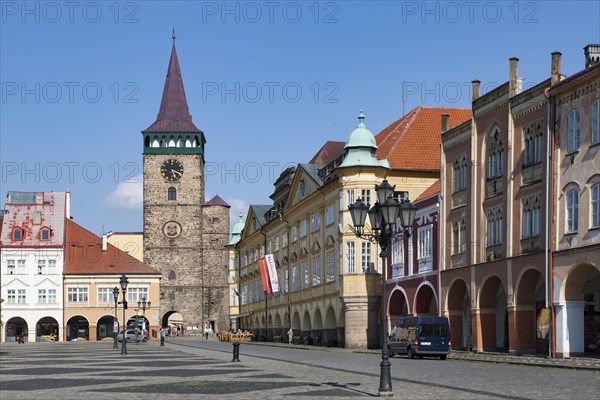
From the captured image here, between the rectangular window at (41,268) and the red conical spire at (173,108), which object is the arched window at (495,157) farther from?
the red conical spire at (173,108)

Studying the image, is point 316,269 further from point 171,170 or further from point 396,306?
point 171,170

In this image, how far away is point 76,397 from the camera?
21656 millimetres

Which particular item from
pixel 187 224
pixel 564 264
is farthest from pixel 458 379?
pixel 187 224

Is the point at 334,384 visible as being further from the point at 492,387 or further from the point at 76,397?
the point at 76,397

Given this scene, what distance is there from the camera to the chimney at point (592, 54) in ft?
141

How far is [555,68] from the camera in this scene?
4300 cm

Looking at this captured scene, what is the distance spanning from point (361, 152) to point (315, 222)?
12.2 metres

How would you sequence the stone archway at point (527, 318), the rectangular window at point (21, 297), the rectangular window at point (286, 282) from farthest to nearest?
1. the rectangular window at point (21, 297)
2. the rectangular window at point (286, 282)
3. the stone archway at point (527, 318)

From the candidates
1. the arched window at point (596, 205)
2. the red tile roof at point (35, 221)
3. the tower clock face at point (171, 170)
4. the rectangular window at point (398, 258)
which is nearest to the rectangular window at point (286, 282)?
the rectangular window at point (398, 258)

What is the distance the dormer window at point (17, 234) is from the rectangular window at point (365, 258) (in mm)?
59336

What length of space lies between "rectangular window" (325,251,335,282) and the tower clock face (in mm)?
61468

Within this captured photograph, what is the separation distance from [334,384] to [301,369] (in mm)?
8204

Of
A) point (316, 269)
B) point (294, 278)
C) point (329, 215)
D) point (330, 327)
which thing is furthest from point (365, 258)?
point (294, 278)

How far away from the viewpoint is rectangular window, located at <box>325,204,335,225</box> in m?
68.9
